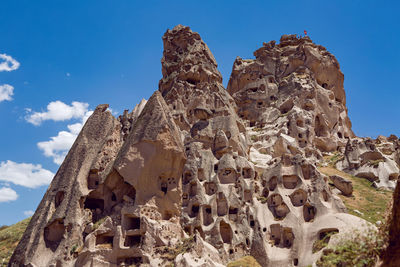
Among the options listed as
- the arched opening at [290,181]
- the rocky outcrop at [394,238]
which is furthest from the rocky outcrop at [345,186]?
the rocky outcrop at [394,238]

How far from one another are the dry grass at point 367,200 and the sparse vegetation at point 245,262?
10.8m

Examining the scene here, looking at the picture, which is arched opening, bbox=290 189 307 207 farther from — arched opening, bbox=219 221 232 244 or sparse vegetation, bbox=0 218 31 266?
sparse vegetation, bbox=0 218 31 266

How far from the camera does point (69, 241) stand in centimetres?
2533

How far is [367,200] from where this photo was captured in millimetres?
38188

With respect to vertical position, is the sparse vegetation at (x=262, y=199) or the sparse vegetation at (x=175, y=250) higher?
the sparse vegetation at (x=262, y=199)

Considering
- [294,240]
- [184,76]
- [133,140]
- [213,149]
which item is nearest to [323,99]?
[184,76]

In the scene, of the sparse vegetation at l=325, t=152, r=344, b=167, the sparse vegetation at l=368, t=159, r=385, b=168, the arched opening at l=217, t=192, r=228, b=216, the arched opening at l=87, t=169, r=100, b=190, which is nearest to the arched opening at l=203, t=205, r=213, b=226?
the arched opening at l=217, t=192, r=228, b=216

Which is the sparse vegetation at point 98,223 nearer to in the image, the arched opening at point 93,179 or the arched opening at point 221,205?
the arched opening at point 93,179

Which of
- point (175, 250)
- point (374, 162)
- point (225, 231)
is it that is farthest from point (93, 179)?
point (374, 162)

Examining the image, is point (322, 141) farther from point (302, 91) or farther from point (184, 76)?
point (184, 76)

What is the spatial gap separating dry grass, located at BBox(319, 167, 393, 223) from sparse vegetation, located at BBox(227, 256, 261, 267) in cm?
1082

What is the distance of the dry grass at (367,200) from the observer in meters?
33.4

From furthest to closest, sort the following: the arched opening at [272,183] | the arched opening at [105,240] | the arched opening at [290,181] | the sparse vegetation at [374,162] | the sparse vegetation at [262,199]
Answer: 1. the sparse vegetation at [374,162]
2. the arched opening at [272,183]
3. the sparse vegetation at [262,199]
4. the arched opening at [290,181]
5. the arched opening at [105,240]

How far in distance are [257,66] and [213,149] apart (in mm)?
34023
